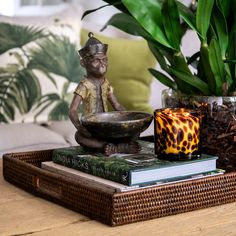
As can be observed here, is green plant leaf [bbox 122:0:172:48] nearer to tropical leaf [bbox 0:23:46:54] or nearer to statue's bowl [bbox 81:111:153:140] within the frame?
statue's bowl [bbox 81:111:153:140]

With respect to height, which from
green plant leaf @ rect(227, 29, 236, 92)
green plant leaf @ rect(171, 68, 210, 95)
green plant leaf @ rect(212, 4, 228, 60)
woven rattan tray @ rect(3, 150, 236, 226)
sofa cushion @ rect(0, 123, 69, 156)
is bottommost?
sofa cushion @ rect(0, 123, 69, 156)

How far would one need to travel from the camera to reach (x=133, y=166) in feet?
3.27

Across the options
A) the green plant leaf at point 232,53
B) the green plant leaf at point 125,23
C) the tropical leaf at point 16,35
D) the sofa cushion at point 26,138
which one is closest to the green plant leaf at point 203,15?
the green plant leaf at point 232,53

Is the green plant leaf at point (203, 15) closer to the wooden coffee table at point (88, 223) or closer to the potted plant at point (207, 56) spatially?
the potted plant at point (207, 56)

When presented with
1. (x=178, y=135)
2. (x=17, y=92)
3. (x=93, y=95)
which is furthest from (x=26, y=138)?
(x=178, y=135)

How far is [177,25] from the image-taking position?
118 centimetres

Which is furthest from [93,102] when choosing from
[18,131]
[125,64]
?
[125,64]

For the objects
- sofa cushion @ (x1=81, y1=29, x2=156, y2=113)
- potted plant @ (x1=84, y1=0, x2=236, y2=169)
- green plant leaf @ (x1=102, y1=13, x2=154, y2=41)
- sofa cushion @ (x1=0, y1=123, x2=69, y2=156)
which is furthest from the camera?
sofa cushion @ (x1=81, y1=29, x2=156, y2=113)

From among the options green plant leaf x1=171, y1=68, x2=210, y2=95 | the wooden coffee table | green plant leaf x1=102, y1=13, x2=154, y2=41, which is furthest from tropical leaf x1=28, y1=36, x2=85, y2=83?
the wooden coffee table

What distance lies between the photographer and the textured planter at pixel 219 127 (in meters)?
1.15

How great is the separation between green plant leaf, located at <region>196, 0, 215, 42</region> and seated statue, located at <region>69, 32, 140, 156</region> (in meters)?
0.19

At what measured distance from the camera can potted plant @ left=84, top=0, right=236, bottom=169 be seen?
1.15 meters

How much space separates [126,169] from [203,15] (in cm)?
37

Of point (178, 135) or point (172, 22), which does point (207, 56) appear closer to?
point (172, 22)
